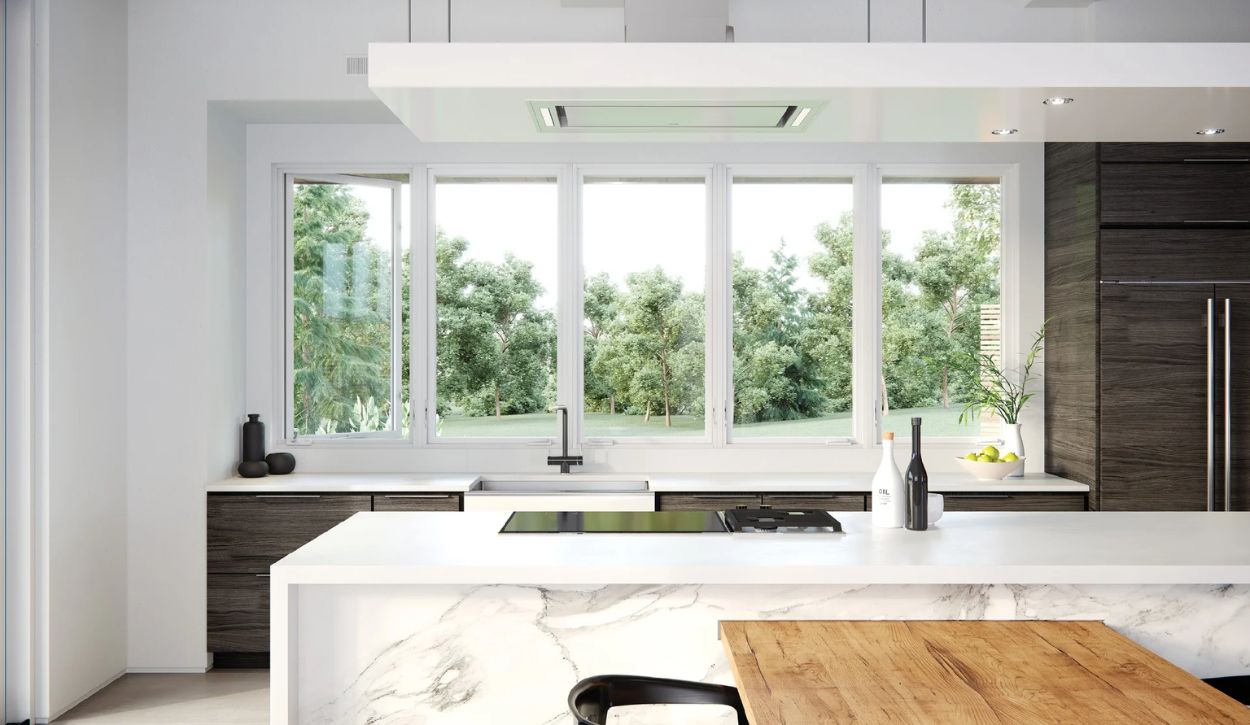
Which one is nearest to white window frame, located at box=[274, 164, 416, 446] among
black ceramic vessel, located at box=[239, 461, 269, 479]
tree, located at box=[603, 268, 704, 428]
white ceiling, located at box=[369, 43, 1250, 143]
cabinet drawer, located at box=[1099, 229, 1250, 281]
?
black ceramic vessel, located at box=[239, 461, 269, 479]

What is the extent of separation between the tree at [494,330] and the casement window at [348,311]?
0.25 meters

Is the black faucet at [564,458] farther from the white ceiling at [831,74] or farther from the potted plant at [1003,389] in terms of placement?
the white ceiling at [831,74]

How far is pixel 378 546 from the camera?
246cm

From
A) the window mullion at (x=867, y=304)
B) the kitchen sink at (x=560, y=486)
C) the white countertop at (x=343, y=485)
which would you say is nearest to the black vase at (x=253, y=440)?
the white countertop at (x=343, y=485)

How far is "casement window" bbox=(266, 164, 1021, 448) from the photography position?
4.74m

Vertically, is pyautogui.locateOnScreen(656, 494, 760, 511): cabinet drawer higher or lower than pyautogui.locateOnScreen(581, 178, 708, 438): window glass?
lower

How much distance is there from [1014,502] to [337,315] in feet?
11.0

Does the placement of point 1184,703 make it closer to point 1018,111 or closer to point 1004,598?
point 1004,598

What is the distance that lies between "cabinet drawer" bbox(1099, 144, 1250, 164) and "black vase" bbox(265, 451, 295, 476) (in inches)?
157

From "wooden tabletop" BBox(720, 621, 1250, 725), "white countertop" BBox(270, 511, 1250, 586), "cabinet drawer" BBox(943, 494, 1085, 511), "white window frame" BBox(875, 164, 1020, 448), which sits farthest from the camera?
"white window frame" BBox(875, 164, 1020, 448)

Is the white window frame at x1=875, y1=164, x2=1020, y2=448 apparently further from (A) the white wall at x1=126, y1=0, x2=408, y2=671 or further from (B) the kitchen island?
(A) the white wall at x1=126, y1=0, x2=408, y2=671

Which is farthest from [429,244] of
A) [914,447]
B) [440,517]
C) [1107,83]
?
[1107,83]

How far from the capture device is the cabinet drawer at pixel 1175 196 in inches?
161

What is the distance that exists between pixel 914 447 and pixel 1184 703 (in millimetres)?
1012
